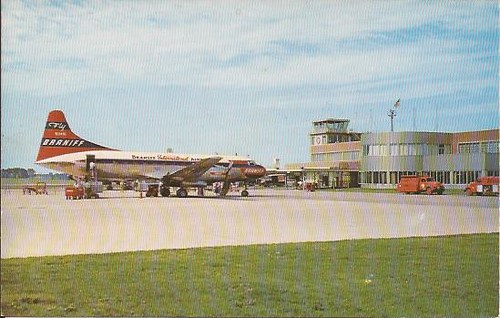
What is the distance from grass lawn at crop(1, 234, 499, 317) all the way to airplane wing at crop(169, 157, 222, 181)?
62.9 ft

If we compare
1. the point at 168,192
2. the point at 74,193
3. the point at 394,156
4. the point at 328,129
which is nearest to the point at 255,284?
the point at 328,129

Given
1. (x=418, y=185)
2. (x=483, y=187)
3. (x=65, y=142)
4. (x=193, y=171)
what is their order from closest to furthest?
(x=483, y=187)
(x=418, y=185)
(x=65, y=142)
(x=193, y=171)

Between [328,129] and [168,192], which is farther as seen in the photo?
[168,192]

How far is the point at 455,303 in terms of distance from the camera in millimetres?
5688

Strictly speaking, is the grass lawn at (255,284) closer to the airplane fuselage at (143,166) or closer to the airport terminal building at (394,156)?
the airport terminal building at (394,156)

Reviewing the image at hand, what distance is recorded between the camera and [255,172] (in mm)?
32031

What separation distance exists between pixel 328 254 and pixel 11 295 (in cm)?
431

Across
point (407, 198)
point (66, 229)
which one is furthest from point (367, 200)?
point (66, 229)

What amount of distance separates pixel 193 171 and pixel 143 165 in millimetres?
3451

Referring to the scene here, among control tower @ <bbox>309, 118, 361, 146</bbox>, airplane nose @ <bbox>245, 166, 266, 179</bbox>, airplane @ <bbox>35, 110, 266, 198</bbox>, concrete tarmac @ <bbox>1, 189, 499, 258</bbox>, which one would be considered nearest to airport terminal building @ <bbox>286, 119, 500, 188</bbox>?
control tower @ <bbox>309, 118, 361, 146</bbox>

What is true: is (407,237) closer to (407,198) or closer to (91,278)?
(91,278)

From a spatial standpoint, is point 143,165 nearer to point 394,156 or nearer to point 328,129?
point 394,156

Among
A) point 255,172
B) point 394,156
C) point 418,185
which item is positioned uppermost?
point 394,156

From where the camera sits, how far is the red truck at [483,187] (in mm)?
18406
